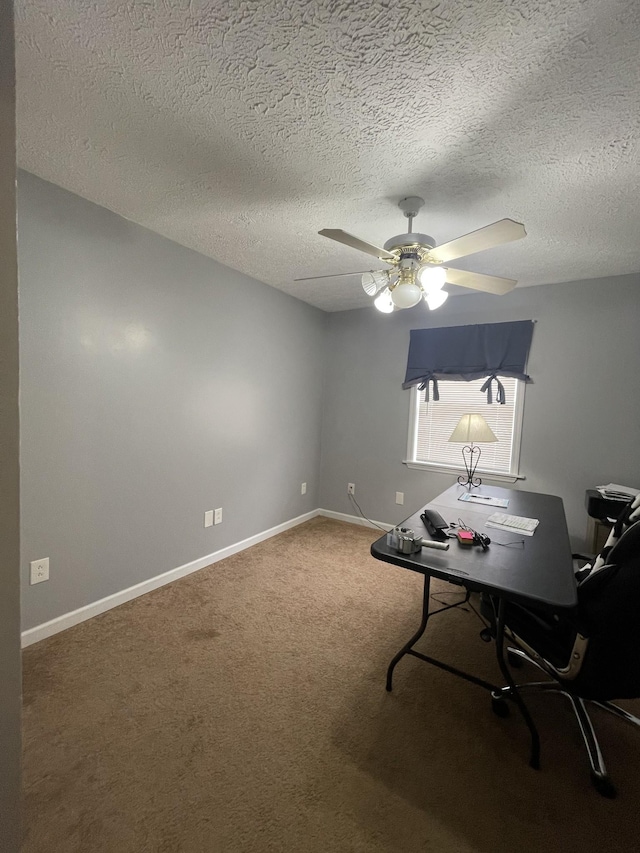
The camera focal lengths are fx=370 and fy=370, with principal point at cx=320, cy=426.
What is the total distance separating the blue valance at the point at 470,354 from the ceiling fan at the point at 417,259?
1322mm

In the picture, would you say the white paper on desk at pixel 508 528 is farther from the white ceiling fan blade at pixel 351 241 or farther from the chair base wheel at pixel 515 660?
the white ceiling fan blade at pixel 351 241

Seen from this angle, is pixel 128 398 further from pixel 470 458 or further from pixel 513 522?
pixel 470 458

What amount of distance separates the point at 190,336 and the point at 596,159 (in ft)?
8.20

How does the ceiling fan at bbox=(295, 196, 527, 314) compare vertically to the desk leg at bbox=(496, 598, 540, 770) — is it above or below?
above

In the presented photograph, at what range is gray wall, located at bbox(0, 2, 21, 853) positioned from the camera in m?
0.68

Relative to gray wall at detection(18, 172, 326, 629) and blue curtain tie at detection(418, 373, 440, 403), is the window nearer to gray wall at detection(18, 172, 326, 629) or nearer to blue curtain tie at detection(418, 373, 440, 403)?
blue curtain tie at detection(418, 373, 440, 403)

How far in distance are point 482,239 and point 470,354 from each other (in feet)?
6.61

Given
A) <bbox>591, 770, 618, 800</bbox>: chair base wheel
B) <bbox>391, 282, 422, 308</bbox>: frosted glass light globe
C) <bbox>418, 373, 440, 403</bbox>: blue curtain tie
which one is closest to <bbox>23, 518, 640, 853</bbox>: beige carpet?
<bbox>591, 770, 618, 800</bbox>: chair base wheel

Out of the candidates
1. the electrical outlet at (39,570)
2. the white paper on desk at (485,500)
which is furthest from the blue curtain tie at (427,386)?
the electrical outlet at (39,570)

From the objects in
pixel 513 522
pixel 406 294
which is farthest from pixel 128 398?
pixel 513 522

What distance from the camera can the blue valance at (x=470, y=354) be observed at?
129 inches

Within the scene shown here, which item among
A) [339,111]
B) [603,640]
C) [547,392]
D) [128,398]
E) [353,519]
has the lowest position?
[353,519]

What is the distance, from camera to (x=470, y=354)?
3.47 m

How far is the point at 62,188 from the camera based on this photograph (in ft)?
6.59
